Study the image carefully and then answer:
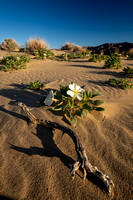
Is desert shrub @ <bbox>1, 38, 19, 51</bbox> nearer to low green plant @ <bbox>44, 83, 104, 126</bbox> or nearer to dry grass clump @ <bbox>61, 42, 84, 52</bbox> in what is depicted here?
dry grass clump @ <bbox>61, 42, 84, 52</bbox>

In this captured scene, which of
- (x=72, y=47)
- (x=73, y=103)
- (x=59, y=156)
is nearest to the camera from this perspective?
(x=59, y=156)

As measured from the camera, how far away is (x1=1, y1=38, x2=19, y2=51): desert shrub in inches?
539

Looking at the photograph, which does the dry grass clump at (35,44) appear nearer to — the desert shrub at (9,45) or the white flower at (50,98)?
the desert shrub at (9,45)

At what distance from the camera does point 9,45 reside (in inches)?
536

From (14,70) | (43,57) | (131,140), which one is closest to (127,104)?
(131,140)

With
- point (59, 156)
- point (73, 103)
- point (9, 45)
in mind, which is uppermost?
point (9, 45)

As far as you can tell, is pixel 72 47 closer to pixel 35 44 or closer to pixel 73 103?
pixel 35 44

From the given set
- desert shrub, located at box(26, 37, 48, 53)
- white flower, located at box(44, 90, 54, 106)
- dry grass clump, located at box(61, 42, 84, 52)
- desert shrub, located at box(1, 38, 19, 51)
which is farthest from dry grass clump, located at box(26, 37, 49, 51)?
white flower, located at box(44, 90, 54, 106)

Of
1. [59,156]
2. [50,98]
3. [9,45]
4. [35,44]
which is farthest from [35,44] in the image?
[59,156]

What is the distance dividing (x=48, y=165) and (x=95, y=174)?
20.1 inches

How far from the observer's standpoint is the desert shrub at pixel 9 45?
44.9ft

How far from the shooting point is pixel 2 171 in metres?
1.27

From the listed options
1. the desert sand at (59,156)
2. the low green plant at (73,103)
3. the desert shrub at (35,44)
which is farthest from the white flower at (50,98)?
the desert shrub at (35,44)

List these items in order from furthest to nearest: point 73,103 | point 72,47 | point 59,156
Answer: point 72,47 < point 73,103 < point 59,156
